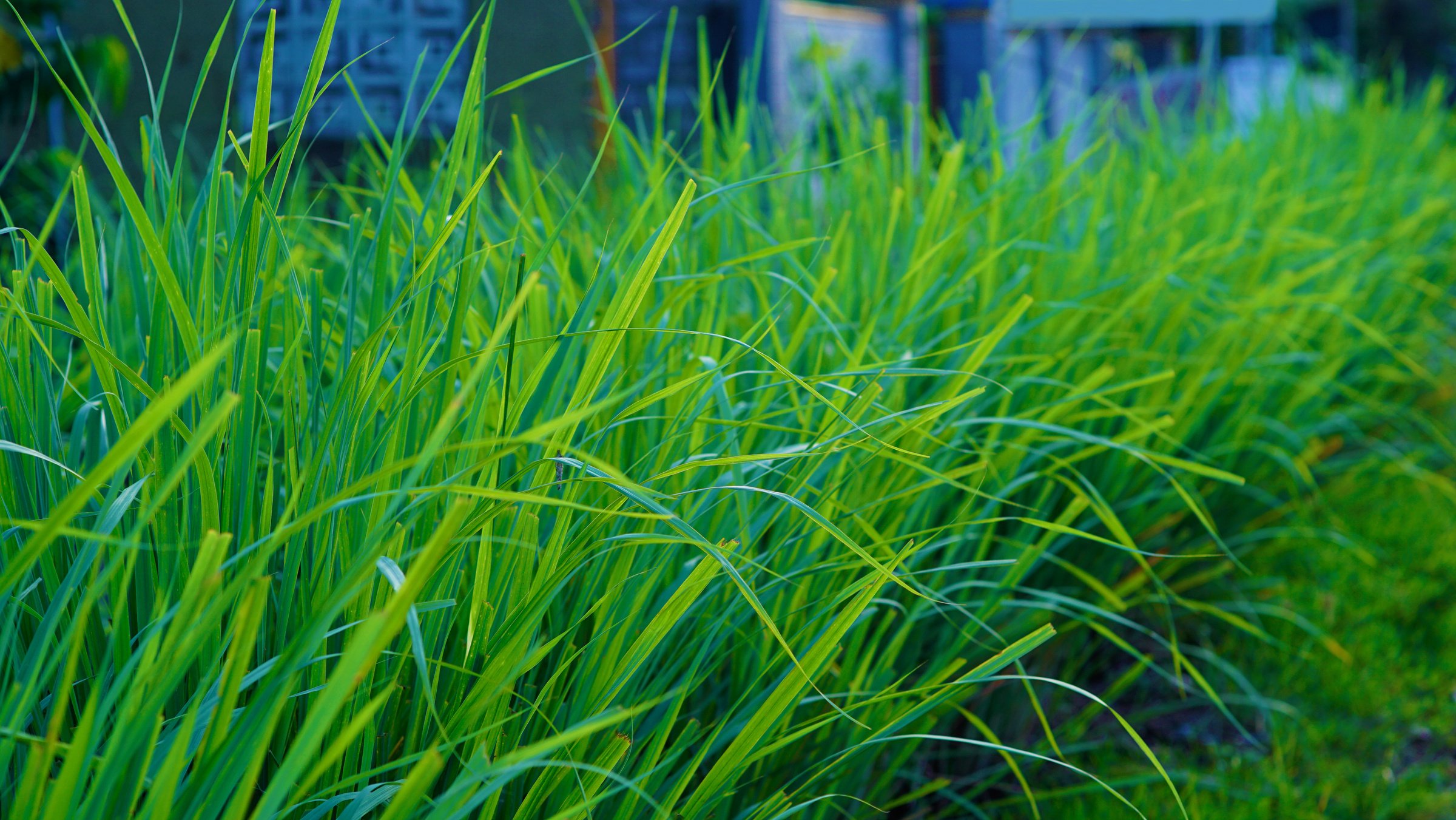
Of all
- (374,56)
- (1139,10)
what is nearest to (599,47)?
(374,56)

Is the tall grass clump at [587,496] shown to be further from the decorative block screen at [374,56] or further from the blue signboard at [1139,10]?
the blue signboard at [1139,10]

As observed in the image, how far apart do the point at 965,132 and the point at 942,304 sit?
2.61 feet

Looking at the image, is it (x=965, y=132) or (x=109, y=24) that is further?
Result: (x=109, y=24)

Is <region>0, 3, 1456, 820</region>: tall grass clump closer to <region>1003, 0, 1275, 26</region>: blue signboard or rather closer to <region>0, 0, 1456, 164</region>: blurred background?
<region>0, 0, 1456, 164</region>: blurred background

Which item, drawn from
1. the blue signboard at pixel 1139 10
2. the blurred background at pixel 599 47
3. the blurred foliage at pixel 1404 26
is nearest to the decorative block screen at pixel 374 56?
the blurred background at pixel 599 47

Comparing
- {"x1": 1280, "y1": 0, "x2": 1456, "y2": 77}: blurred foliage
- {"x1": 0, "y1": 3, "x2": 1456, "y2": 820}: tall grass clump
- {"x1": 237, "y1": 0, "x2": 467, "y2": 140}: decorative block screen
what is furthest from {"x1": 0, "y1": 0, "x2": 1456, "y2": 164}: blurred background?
{"x1": 1280, "y1": 0, "x2": 1456, "y2": 77}: blurred foliage

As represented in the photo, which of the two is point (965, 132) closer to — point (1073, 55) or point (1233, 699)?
point (1233, 699)

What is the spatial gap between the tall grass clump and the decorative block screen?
15cm

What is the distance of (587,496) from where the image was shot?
81 cm

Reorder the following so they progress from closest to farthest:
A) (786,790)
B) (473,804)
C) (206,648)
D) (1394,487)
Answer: (473,804), (206,648), (786,790), (1394,487)

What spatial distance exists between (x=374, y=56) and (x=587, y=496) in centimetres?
129

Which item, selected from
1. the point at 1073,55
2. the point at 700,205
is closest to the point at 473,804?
the point at 700,205

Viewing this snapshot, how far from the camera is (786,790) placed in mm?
914

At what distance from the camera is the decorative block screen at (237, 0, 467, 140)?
167cm
